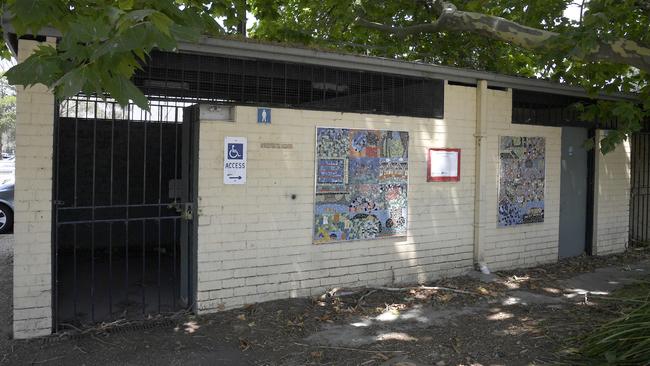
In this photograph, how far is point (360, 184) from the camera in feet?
21.7

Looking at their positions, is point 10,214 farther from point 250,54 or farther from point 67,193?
point 250,54

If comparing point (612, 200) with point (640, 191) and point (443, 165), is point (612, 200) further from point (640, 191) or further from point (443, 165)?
point (443, 165)

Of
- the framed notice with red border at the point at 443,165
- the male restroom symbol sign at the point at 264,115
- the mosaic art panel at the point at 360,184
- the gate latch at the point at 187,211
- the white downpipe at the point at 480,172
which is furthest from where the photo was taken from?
the white downpipe at the point at 480,172

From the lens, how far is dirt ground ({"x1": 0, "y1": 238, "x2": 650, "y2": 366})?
15.3 feet

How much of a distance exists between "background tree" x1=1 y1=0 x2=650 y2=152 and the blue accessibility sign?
4.08 ft

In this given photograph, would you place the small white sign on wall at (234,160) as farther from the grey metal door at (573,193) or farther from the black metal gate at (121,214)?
the grey metal door at (573,193)

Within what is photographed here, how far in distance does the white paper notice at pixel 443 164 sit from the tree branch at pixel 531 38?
163 centimetres

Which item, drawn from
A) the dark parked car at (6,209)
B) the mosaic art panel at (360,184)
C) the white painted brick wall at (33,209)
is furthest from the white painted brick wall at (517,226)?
the dark parked car at (6,209)

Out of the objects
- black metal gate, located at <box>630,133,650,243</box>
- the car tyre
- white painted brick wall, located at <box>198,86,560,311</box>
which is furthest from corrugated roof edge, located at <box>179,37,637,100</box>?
the car tyre

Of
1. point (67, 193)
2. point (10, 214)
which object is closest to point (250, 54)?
point (67, 193)

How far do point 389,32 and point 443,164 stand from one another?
3.81m

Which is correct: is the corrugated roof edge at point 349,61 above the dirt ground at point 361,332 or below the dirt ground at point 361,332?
above

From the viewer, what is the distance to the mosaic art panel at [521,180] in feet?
26.1

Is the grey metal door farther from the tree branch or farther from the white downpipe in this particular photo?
the tree branch
